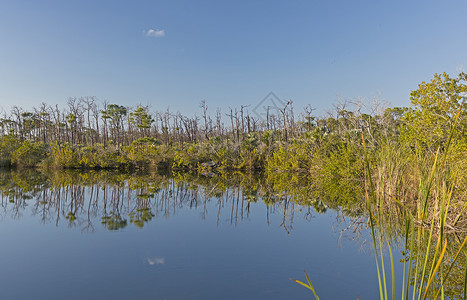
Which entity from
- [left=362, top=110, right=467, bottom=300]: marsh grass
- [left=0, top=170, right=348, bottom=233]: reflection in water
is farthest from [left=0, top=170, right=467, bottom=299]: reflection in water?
[left=362, top=110, right=467, bottom=300]: marsh grass

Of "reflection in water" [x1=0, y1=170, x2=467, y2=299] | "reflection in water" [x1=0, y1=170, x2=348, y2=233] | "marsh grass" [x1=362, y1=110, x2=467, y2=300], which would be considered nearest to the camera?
"marsh grass" [x1=362, y1=110, x2=467, y2=300]

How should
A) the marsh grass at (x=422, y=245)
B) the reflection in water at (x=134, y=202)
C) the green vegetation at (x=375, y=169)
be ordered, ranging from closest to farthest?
1. the marsh grass at (x=422, y=245)
2. the green vegetation at (x=375, y=169)
3. the reflection in water at (x=134, y=202)

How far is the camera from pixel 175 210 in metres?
8.11

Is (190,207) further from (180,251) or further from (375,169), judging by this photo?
(375,169)

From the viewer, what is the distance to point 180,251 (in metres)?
4.73

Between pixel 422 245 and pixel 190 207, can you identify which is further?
pixel 190 207

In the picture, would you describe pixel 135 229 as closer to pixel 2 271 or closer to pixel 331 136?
pixel 2 271

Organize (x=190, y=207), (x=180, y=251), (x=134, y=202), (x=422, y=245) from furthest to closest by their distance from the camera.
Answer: (x=134, y=202), (x=190, y=207), (x=180, y=251), (x=422, y=245)

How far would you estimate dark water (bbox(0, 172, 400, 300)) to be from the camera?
3.42 m

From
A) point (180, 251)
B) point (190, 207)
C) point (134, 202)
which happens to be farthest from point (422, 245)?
point (134, 202)

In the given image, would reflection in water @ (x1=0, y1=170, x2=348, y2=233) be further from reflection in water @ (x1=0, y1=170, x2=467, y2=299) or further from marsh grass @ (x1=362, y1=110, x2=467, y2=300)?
marsh grass @ (x1=362, y1=110, x2=467, y2=300)

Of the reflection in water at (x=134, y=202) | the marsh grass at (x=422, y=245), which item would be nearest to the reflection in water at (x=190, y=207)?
the reflection in water at (x=134, y=202)

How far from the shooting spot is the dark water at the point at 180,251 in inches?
135

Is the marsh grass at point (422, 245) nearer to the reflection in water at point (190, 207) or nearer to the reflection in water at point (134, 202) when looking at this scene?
the reflection in water at point (190, 207)
